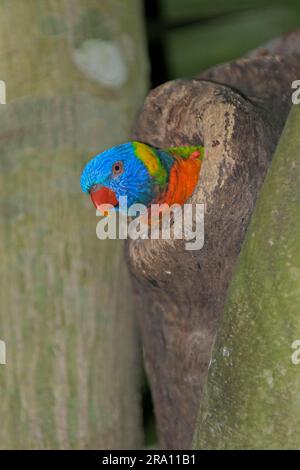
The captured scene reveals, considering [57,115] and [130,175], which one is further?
[57,115]

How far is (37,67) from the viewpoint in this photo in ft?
3.78

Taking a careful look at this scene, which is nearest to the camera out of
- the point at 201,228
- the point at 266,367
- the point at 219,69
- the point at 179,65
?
the point at 266,367

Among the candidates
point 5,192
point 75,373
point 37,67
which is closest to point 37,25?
point 37,67

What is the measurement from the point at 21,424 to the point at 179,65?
1060 millimetres

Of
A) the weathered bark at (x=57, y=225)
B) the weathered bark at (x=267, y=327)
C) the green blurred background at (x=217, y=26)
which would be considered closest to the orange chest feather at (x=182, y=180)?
the weathered bark at (x=267, y=327)

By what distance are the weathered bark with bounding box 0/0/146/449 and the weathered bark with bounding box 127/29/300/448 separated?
0.14 m

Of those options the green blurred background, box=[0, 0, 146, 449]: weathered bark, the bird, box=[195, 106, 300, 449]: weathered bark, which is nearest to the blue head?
the bird

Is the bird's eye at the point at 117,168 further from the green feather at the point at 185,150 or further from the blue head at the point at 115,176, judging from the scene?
the green feather at the point at 185,150

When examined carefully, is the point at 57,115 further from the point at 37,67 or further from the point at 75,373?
the point at 75,373

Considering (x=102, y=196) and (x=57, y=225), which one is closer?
(x=102, y=196)

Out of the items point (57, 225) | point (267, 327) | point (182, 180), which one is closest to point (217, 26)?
point (57, 225)

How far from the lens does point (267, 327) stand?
2.46 ft

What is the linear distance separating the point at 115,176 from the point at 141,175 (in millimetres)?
37

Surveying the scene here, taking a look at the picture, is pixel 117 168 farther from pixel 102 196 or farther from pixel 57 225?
pixel 57 225
